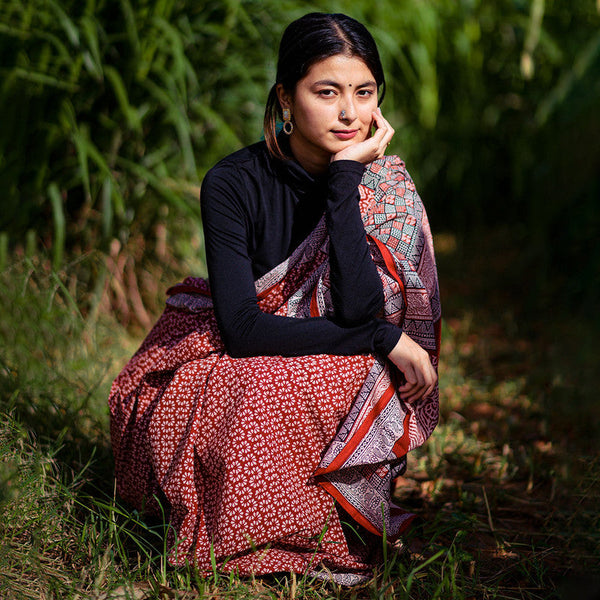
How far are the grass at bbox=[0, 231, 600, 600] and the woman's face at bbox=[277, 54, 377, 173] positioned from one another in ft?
3.38

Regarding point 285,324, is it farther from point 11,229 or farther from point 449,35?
point 449,35

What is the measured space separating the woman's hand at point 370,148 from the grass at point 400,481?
97 centimetres

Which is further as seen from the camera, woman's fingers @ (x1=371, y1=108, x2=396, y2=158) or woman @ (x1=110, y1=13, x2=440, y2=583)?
woman's fingers @ (x1=371, y1=108, x2=396, y2=158)

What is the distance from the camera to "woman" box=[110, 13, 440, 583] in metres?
1.60

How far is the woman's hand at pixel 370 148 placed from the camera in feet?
5.72

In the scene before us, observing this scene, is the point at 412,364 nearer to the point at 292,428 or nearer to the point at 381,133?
the point at 292,428

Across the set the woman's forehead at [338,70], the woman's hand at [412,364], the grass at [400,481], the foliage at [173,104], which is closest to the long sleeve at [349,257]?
the woman's hand at [412,364]

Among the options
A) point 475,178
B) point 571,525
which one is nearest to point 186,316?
point 571,525

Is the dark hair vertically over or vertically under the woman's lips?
over

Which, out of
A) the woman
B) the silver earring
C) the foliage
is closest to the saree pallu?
the woman

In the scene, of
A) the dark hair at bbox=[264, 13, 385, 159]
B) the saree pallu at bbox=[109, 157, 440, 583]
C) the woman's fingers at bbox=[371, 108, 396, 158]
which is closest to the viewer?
the saree pallu at bbox=[109, 157, 440, 583]

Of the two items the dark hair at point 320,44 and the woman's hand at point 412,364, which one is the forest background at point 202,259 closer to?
the woman's hand at point 412,364

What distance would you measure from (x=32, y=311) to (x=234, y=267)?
122 cm

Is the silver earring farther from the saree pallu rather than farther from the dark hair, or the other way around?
the saree pallu
